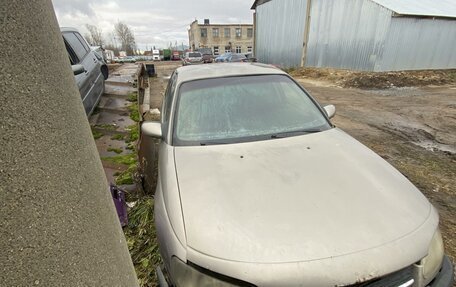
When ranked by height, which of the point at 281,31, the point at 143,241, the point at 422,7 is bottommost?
the point at 143,241

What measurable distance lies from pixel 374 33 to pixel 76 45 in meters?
14.8

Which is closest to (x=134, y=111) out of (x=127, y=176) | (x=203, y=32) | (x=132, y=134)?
(x=132, y=134)

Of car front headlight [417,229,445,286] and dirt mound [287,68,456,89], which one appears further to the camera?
dirt mound [287,68,456,89]

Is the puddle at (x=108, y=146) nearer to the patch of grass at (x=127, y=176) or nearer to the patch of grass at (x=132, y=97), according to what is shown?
the patch of grass at (x=127, y=176)

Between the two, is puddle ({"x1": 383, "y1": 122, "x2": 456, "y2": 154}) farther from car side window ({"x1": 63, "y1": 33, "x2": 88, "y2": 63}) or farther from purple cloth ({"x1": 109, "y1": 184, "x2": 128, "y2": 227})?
car side window ({"x1": 63, "y1": 33, "x2": 88, "y2": 63})

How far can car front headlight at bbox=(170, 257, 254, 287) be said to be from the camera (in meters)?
1.28

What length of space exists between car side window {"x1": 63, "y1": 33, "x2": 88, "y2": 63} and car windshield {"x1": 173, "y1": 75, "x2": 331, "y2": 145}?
3.83 m

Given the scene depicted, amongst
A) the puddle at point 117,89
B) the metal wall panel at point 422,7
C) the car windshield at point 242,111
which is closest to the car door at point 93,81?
the puddle at point 117,89

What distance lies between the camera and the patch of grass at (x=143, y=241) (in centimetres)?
221

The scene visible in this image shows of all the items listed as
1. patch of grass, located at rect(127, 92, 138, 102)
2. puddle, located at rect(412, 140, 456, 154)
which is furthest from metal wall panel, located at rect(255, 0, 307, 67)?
puddle, located at rect(412, 140, 456, 154)

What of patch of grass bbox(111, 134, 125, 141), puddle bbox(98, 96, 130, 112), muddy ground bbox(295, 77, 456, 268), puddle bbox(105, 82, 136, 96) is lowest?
muddy ground bbox(295, 77, 456, 268)

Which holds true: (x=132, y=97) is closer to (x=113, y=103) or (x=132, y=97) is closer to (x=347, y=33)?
(x=113, y=103)

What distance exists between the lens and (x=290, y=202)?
5.14ft

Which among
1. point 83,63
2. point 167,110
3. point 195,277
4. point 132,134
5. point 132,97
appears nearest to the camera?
point 195,277
